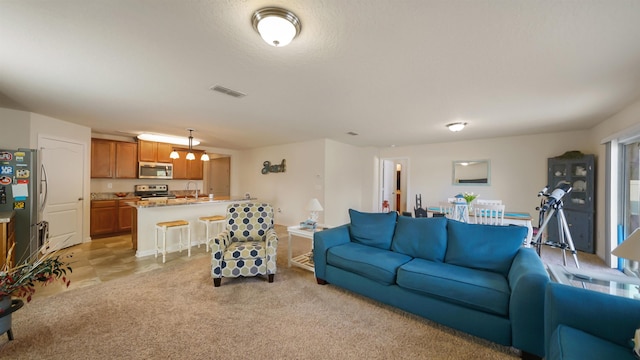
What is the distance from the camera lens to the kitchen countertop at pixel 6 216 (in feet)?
8.92

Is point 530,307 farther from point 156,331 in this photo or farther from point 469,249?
point 156,331

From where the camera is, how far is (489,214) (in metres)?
3.83

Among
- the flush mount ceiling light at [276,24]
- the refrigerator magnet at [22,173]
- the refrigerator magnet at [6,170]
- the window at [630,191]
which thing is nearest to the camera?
the flush mount ceiling light at [276,24]

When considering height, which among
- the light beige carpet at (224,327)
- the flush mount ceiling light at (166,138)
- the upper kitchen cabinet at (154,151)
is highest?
the flush mount ceiling light at (166,138)

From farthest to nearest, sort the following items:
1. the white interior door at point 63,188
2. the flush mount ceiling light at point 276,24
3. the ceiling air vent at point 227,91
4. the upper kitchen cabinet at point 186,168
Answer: the upper kitchen cabinet at point 186,168, the white interior door at point 63,188, the ceiling air vent at point 227,91, the flush mount ceiling light at point 276,24

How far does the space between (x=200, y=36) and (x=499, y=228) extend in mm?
3217

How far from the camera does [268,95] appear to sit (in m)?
3.03

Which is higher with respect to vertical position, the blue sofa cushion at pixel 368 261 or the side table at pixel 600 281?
the side table at pixel 600 281

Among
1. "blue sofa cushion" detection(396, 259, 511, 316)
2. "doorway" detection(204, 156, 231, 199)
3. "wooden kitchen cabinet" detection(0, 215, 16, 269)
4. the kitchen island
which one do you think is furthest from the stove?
"blue sofa cushion" detection(396, 259, 511, 316)

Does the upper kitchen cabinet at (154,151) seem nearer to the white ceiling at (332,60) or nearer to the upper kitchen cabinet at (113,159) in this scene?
the upper kitchen cabinet at (113,159)

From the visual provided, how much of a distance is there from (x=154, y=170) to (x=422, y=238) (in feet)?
21.1

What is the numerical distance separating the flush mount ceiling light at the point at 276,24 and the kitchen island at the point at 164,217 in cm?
375

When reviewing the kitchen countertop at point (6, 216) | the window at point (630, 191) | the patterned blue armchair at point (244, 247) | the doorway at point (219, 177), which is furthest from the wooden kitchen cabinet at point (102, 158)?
the window at point (630, 191)

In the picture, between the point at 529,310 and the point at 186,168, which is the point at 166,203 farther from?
the point at 529,310
